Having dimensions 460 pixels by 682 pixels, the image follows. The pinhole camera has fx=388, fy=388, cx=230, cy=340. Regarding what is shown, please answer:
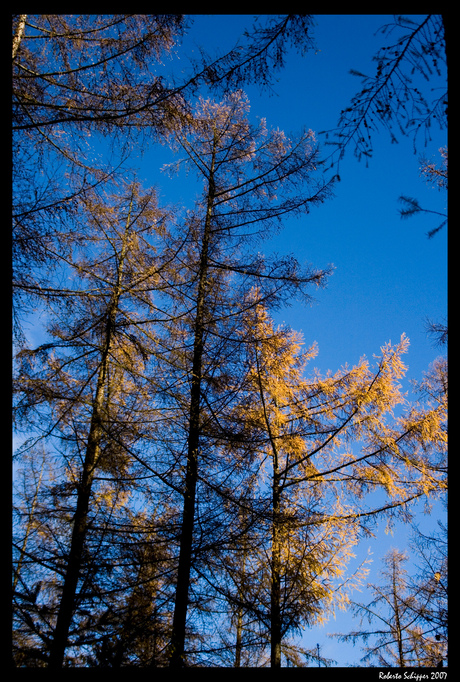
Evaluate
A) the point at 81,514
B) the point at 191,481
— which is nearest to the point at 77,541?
the point at 81,514

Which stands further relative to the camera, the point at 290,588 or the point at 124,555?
the point at 290,588

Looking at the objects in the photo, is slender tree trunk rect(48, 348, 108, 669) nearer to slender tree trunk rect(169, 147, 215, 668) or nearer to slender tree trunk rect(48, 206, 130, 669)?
slender tree trunk rect(48, 206, 130, 669)

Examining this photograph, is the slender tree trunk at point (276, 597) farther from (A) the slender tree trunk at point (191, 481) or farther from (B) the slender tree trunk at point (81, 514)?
(B) the slender tree trunk at point (81, 514)

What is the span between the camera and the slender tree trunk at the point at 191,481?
4703 mm

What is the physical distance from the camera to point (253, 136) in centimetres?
768

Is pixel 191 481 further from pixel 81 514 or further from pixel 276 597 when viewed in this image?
pixel 276 597

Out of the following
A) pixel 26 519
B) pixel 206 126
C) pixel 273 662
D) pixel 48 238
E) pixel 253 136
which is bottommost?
pixel 273 662

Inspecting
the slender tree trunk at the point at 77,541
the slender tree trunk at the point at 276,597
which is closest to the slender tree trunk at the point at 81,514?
the slender tree trunk at the point at 77,541

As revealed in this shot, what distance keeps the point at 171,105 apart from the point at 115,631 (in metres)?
6.05

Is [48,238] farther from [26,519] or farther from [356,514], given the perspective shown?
[356,514]

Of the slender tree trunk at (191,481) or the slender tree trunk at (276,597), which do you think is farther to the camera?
the slender tree trunk at (276,597)

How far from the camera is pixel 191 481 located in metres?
5.54

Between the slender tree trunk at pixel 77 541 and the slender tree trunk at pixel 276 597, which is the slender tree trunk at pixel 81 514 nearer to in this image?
the slender tree trunk at pixel 77 541
